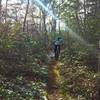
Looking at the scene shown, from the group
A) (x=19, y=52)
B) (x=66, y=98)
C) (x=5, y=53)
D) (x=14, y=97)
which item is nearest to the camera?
(x=14, y=97)

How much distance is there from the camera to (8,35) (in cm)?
1476

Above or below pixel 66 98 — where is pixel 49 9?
above

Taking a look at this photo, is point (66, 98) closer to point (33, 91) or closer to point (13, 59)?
point (33, 91)

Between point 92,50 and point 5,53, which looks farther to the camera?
point 92,50

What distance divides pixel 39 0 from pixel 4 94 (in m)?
20.8

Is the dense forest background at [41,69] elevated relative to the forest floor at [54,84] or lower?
elevated

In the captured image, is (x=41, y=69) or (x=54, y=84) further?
(x=41, y=69)

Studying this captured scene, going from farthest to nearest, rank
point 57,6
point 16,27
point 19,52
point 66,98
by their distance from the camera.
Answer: point 57,6
point 16,27
point 19,52
point 66,98

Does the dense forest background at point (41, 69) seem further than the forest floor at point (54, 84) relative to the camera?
No

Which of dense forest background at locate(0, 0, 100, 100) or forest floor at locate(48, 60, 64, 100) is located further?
forest floor at locate(48, 60, 64, 100)

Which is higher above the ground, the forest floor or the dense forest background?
the dense forest background

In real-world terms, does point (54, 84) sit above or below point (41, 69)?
below

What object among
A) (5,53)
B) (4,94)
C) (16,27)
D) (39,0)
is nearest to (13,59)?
(5,53)

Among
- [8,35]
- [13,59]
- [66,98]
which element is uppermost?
[8,35]
